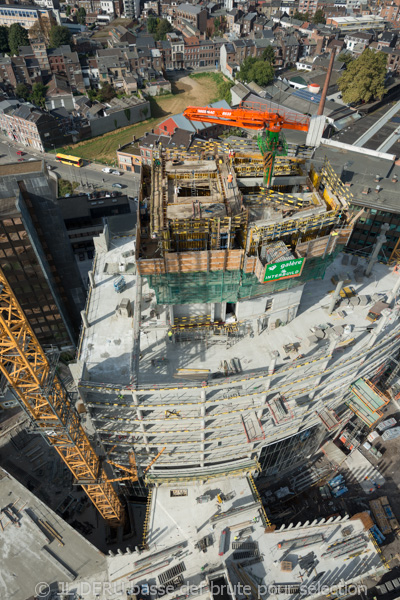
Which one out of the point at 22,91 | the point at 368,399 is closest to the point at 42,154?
the point at 22,91

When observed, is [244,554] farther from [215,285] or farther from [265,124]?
[265,124]

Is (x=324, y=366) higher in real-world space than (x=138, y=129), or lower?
higher

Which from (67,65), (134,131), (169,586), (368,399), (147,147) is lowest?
(169,586)

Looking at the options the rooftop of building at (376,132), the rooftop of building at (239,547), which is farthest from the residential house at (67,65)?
the rooftop of building at (239,547)

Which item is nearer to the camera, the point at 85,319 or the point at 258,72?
the point at 85,319

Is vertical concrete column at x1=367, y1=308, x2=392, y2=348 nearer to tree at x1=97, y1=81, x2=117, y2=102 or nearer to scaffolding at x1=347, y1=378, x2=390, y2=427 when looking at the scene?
scaffolding at x1=347, y1=378, x2=390, y2=427

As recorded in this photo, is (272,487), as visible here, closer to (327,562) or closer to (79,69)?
(327,562)

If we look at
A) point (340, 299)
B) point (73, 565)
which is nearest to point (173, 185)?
point (340, 299)
